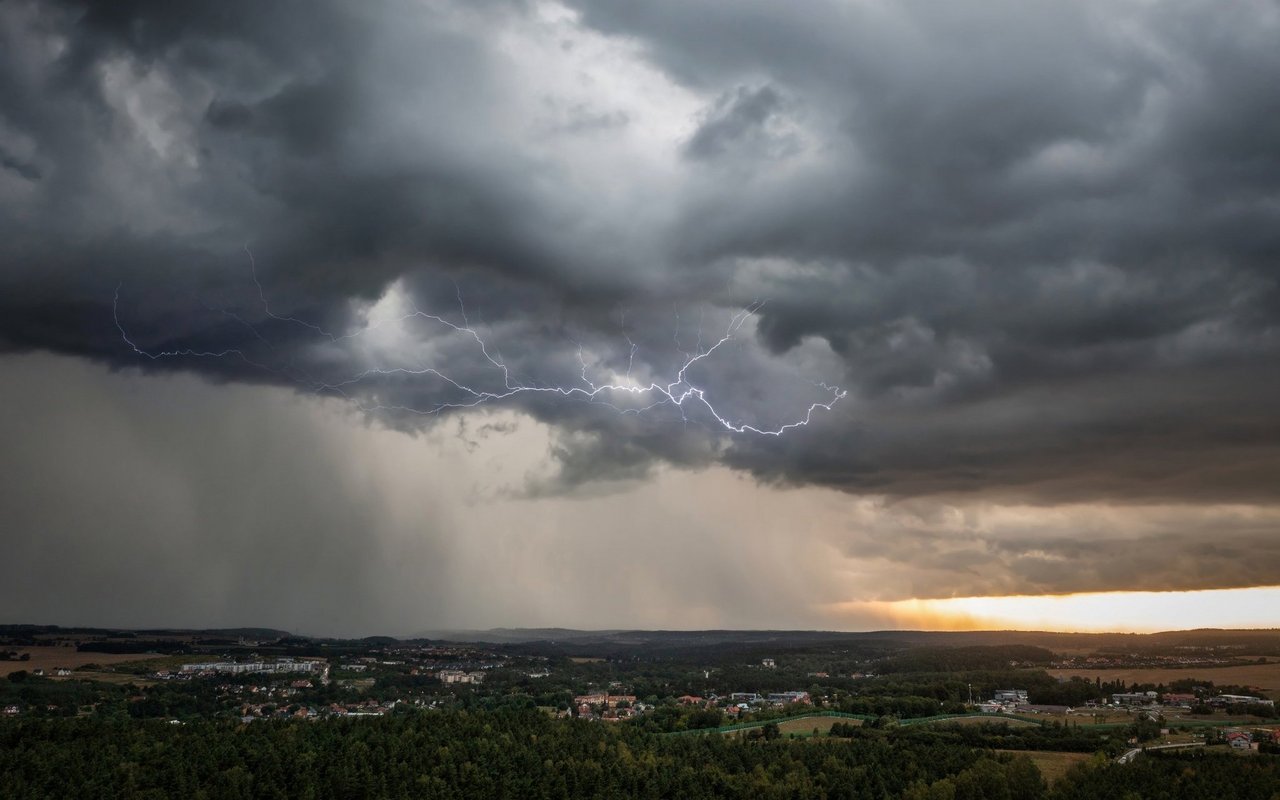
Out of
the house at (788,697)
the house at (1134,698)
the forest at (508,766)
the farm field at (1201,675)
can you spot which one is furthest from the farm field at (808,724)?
the farm field at (1201,675)

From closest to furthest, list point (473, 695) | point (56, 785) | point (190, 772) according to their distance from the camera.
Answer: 1. point (56, 785)
2. point (190, 772)
3. point (473, 695)

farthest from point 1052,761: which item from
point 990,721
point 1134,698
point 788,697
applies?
point 1134,698

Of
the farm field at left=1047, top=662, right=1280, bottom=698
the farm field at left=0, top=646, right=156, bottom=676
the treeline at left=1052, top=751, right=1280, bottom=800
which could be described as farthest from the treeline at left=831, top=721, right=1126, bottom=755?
the farm field at left=0, top=646, right=156, bottom=676

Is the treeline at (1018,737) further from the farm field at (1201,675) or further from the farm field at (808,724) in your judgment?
the farm field at (1201,675)

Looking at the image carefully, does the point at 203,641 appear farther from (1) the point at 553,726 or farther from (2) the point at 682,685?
(1) the point at 553,726

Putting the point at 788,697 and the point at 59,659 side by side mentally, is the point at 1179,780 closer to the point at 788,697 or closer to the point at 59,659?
the point at 788,697

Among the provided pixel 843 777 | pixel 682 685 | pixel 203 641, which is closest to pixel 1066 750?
pixel 843 777

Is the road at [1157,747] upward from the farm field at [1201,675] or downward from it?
upward
